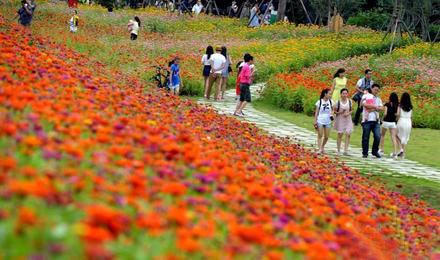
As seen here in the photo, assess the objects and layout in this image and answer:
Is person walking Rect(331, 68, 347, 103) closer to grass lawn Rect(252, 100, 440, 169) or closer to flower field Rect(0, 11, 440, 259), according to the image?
grass lawn Rect(252, 100, 440, 169)

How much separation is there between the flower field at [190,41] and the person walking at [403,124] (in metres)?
6.70

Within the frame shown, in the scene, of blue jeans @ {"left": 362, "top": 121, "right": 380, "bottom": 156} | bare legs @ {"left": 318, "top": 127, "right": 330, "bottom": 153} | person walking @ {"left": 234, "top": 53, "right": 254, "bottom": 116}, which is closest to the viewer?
bare legs @ {"left": 318, "top": 127, "right": 330, "bottom": 153}

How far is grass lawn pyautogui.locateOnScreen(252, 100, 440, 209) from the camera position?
11.1 metres

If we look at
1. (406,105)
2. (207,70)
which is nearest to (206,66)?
(207,70)

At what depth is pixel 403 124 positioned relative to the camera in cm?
1491

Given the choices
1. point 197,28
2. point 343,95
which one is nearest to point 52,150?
point 343,95

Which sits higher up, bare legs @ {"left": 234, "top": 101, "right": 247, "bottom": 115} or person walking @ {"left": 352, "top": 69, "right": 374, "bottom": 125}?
person walking @ {"left": 352, "top": 69, "right": 374, "bottom": 125}

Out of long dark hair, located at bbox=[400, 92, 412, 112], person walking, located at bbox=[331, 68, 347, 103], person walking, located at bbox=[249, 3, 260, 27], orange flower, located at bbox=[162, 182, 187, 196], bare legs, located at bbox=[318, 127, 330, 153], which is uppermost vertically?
person walking, located at bbox=[249, 3, 260, 27]

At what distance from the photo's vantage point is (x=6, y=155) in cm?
349

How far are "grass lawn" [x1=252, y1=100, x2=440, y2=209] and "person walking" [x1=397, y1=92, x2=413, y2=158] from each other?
0.34 meters

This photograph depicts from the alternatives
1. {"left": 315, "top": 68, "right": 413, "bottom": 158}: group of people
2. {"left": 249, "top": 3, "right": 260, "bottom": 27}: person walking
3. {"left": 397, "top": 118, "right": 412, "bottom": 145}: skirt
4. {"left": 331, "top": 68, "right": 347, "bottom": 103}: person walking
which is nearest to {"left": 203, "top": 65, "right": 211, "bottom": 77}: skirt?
{"left": 331, "top": 68, "right": 347, "bottom": 103}: person walking

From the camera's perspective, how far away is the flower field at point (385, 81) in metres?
20.9

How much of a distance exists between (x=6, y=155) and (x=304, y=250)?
1.45m

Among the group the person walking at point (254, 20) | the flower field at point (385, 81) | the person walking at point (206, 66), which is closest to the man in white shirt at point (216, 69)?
the person walking at point (206, 66)
